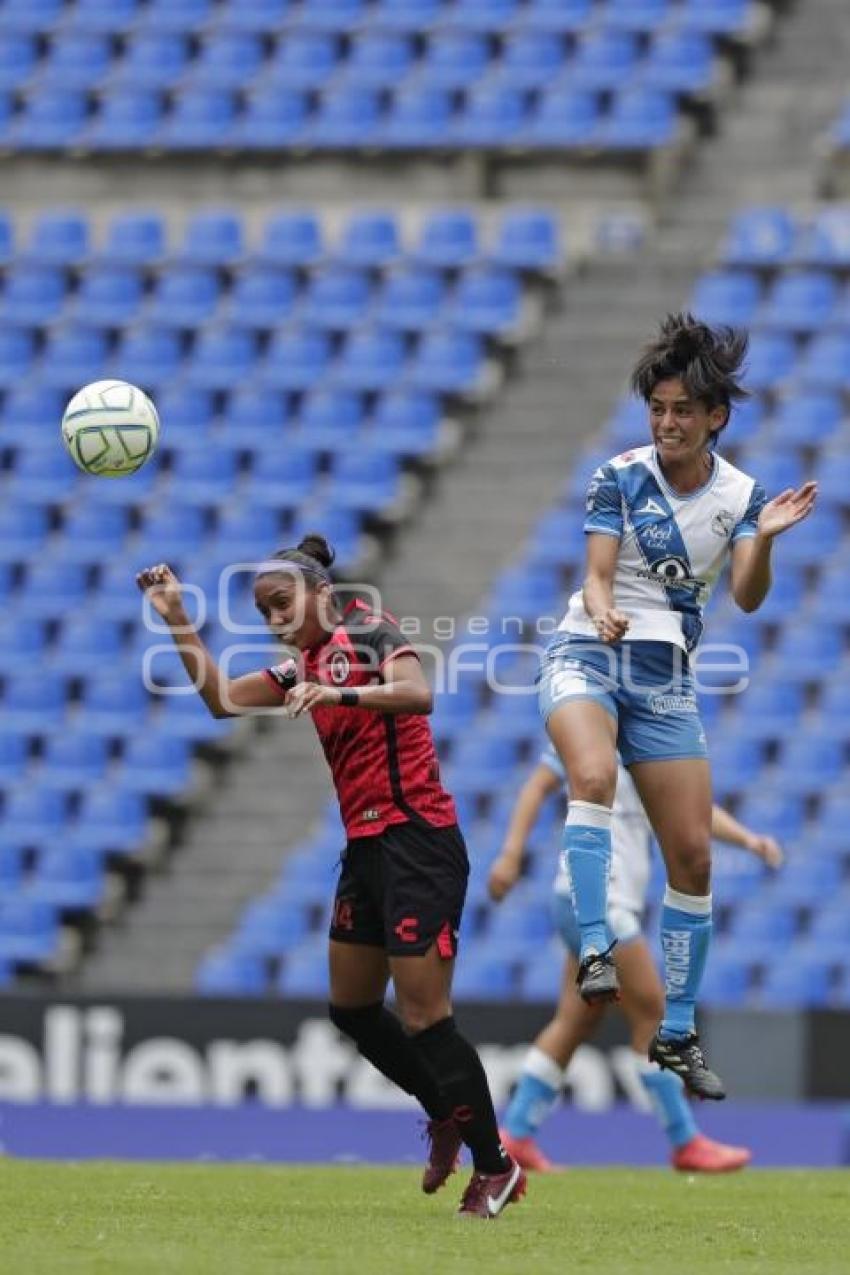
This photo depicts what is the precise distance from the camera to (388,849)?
8.82 m

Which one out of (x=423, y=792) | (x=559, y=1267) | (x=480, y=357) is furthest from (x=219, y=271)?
(x=559, y=1267)

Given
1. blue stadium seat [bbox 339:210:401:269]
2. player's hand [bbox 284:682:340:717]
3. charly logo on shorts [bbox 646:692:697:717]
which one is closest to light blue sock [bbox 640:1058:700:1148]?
charly logo on shorts [bbox 646:692:697:717]

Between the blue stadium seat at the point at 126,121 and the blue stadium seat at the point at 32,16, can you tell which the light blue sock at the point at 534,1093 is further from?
the blue stadium seat at the point at 32,16

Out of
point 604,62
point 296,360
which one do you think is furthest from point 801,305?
point 296,360

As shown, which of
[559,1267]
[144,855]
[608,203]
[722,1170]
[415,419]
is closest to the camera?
[559,1267]

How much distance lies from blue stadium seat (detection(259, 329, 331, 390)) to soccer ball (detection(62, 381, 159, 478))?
1066 centimetres

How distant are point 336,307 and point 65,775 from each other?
4.64 meters

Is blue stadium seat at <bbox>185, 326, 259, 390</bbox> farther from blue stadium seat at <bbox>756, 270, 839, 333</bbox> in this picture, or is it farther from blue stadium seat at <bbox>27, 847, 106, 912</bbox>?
blue stadium seat at <bbox>27, 847, 106, 912</bbox>

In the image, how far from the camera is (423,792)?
29.2 ft

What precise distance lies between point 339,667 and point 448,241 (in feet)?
41.5

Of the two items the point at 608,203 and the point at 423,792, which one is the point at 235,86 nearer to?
the point at 608,203

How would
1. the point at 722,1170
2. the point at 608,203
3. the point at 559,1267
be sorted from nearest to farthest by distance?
the point at 559,1267, the point at 722,1170, the point at 608,203

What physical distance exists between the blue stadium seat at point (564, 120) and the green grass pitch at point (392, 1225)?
38.0 ft

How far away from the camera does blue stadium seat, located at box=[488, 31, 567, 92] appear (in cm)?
2181
